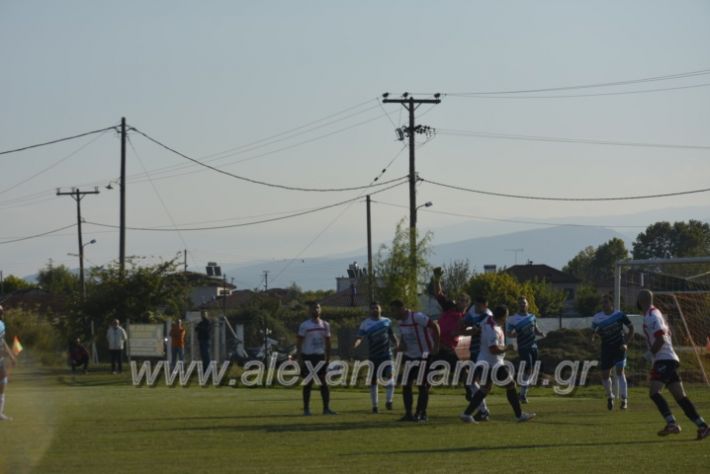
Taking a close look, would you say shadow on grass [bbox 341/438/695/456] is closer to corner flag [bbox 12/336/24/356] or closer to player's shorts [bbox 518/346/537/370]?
corner flag [bbox 12/336/24/356]

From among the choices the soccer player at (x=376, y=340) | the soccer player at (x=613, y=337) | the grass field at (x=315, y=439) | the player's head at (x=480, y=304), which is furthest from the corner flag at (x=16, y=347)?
the soccer player at (x=613, y=337)

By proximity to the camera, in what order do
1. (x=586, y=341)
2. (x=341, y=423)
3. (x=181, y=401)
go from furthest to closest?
(x=586, y=341) → (x=181, y=401) → (x=341, y=423)

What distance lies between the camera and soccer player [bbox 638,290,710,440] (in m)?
16.3

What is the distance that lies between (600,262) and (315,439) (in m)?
132

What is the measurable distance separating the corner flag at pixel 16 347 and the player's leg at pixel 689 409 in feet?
28.6

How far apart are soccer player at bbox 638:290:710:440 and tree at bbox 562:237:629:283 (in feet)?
398

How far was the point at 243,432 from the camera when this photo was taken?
699 inches

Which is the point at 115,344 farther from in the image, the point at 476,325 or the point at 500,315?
the point at 500,315

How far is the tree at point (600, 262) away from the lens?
14071 cm

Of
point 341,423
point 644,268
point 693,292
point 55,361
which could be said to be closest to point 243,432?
point 341,423

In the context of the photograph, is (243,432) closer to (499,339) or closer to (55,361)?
(499,339)

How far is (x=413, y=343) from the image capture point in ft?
65.0

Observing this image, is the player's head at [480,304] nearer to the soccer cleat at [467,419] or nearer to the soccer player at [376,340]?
the soccer cleat at [467,419]

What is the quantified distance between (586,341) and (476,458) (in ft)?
97.4
